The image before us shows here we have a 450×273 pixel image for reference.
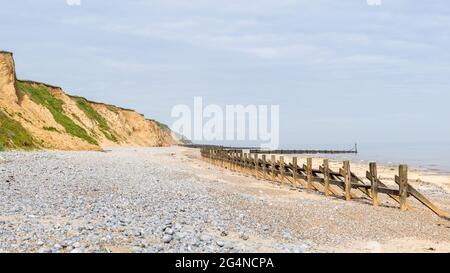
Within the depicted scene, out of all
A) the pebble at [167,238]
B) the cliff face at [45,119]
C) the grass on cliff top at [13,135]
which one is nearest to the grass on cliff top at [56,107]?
the cliff face at [45,119]

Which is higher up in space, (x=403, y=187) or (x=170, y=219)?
(x=403, y=187)

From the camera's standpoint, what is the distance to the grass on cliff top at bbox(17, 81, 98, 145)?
2093 inches

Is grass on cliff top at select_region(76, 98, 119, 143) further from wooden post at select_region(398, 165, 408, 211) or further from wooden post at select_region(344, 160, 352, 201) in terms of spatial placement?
wooden post at select_region(398, 165, 408, 211)

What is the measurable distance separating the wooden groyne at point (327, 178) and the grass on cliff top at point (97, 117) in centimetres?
4526

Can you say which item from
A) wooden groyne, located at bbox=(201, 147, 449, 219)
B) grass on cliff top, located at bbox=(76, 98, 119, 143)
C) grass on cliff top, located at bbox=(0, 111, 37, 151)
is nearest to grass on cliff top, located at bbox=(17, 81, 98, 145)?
grass on cliff top, located at bbox=(76, 98, 119, 143)

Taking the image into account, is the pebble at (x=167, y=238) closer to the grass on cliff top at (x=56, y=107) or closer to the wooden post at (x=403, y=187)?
the wooden post at (x=403, y=187)

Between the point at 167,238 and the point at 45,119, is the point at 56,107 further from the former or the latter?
the point at 167,238

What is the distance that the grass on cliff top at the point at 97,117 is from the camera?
75794mm

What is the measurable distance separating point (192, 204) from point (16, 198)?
4583 millimetres

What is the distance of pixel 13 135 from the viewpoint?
32.8 meters

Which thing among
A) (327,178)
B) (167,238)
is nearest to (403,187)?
(327,178)

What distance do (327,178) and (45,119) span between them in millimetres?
36195
